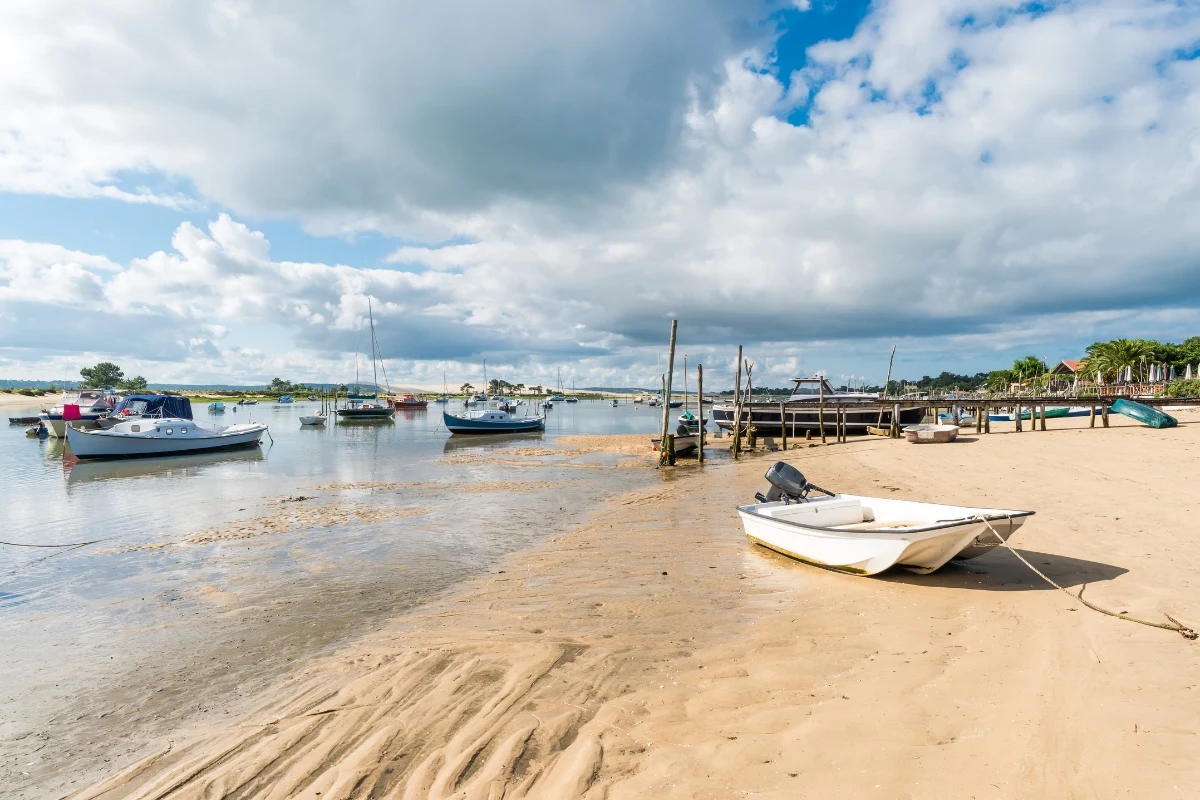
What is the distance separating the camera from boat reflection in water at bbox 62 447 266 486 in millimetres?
26469

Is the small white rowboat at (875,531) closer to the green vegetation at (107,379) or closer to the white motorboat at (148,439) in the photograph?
the white motorboat at (148,439)

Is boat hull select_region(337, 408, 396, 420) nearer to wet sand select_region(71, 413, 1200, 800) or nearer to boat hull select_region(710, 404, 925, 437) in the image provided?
boat hull select_region(710, 404, 925, 437)

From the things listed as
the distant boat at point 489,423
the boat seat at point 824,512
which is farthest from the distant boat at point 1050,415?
the distant boat at point 489,423

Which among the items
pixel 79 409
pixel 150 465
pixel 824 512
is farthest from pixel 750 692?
pixel 79 409

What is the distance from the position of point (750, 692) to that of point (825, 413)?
35.7 m

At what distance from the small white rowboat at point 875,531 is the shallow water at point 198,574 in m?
5.36

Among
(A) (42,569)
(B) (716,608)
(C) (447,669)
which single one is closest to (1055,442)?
(B) (716,608)

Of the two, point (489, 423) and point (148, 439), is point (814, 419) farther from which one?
point (148, 439)

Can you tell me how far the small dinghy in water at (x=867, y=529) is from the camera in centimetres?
762

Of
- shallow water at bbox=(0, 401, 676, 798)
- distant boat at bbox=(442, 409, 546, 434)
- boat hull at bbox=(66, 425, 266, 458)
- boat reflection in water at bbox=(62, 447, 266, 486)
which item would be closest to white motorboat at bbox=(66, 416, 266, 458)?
boat hull at bbox=(66, 425, 266, 458)

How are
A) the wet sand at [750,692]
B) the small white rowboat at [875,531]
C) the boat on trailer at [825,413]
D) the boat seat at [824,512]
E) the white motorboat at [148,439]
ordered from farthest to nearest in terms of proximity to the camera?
1. the boat on trailer at [825,413]
2. the white motorboat at [148,439]
3. the boat seat at [824,512]
4. the small white rowboat at [875,531]
5. the wet sand at [750,692]

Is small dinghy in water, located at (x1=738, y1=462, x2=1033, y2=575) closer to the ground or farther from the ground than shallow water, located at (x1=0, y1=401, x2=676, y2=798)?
farther from the ground

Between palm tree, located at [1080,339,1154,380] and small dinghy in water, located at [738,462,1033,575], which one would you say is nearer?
small dinghy in water, located at [738,462,1033,575]

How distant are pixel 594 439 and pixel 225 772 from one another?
133ft
